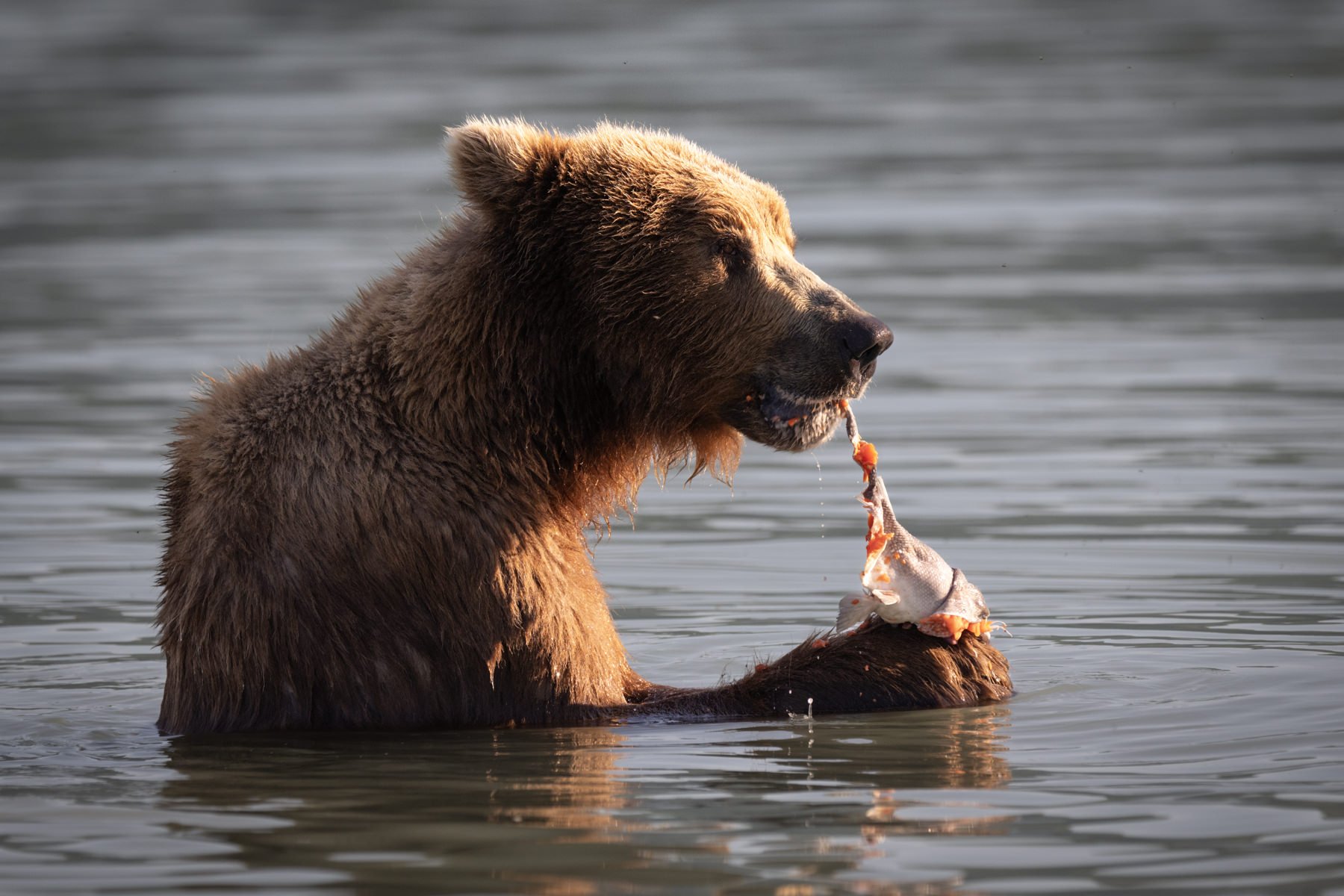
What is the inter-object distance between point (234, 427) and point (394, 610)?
769mm

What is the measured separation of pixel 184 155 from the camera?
2747 cm

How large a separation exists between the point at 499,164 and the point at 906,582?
78.7 inches

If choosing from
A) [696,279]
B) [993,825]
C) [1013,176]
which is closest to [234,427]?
[696,279]

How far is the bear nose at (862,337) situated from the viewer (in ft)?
23.2

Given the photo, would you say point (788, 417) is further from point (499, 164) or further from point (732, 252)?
point (499, 164)

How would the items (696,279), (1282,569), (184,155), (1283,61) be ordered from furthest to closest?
(1283,61)
(184,155)
(1282,569)
(696,279)

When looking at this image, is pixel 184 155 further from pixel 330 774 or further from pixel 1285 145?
pixel 330 774

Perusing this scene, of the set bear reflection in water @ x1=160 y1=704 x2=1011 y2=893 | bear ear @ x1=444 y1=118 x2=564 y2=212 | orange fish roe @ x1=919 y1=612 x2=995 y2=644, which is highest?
bear ear @ x1=444 y1=118 x2=564 y2=212

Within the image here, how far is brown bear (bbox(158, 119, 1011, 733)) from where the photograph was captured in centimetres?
684

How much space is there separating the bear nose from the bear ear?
3.53ft

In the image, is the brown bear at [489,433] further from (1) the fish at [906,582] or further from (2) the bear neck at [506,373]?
(1) the fish at [906,582]

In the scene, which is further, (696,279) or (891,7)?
(891,7)

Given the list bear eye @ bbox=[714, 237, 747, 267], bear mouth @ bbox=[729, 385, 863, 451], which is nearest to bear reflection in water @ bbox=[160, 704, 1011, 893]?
bear mouth @ bbox=[729, 385, 863, 451]

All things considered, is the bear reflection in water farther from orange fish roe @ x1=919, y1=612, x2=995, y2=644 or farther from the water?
orange fish roe @ x1=919, y1=612, x2=995, y2=644
